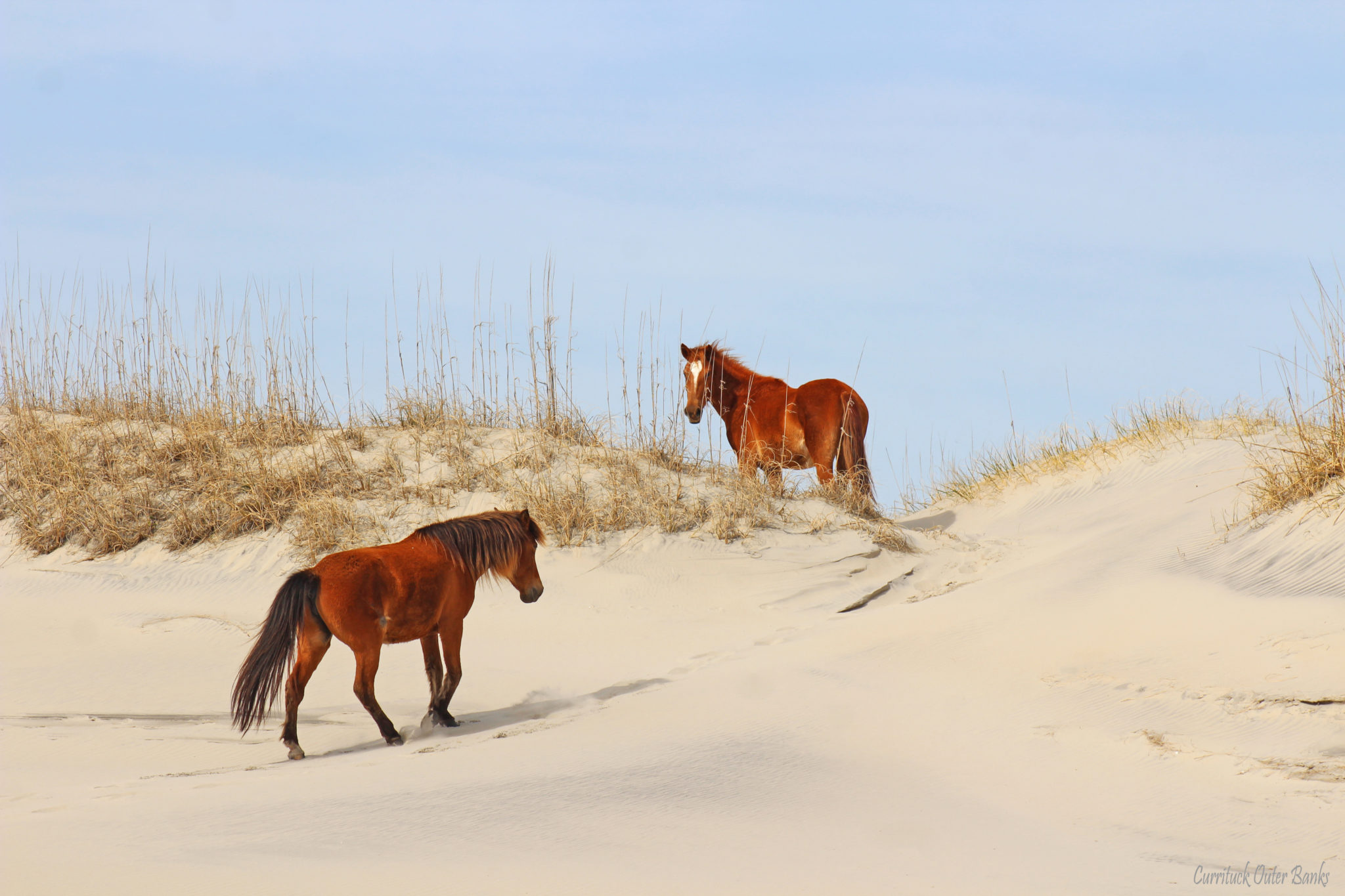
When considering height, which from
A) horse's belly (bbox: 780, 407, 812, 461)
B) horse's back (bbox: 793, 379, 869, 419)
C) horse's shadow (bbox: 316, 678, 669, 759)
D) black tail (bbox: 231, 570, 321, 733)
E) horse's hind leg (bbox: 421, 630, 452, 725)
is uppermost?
horse's back (bbox: 793, 379, 869, 419)

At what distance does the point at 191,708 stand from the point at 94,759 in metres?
1.03

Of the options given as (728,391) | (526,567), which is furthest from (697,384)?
(526,567)

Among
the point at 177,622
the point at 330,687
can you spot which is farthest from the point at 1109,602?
the point at 177,622

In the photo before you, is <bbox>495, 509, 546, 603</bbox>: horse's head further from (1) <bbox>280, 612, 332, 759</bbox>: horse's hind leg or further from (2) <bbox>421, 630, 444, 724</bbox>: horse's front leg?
(1) <bbox>280, 612, 332, 759</bbox>: horse's hind leg

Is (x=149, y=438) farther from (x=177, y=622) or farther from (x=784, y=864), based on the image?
(x=784, y=864)

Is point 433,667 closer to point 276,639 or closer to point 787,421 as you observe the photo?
point 276,639

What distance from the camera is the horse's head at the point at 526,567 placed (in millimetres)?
5352

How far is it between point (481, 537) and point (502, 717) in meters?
0.96

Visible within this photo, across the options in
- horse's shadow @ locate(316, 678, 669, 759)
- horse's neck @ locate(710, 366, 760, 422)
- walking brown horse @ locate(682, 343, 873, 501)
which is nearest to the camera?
horse's shadow @ locate(316, 678, 669, 759)

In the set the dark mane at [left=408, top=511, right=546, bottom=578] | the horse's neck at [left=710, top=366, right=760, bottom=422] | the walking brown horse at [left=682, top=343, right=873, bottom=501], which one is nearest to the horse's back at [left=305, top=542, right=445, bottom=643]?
Result: the dark mane at [left=408, top=511, right=546, bottom=578]

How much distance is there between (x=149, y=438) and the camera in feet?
31.5

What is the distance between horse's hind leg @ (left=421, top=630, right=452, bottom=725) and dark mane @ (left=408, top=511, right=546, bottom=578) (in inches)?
15.3

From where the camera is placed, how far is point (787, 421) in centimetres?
918

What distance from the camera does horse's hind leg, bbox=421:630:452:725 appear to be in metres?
5.05
